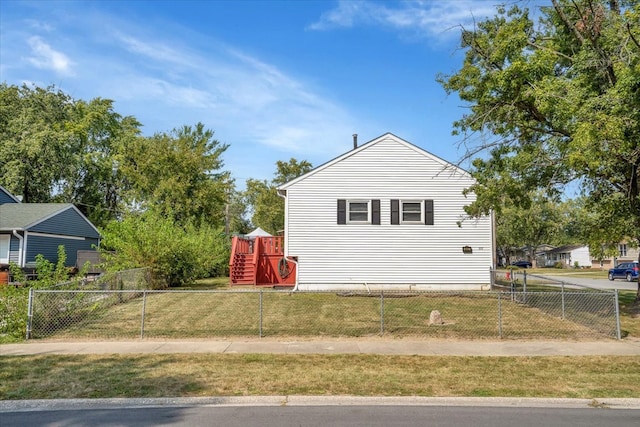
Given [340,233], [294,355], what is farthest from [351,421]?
[340,233]

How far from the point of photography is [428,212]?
774 inches

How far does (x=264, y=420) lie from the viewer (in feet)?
18.7

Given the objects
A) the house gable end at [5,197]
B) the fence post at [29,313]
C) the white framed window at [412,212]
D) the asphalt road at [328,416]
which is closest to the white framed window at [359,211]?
the white framed window at [412,212]

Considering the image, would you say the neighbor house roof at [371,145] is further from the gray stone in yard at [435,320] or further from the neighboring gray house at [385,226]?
the gray stone in yard at [435,320]

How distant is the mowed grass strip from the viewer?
22.2ft

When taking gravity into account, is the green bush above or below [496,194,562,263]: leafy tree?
below

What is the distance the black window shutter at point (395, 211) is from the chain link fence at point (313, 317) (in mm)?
3839

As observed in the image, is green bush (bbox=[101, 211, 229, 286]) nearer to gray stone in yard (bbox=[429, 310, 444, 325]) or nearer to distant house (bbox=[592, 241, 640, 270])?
gray stone in yard (bbox=[429, 310, 444, 325])

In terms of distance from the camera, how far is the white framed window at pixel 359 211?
1970cm

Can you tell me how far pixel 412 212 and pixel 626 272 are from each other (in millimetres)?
24682

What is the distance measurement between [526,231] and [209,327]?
64.1 m

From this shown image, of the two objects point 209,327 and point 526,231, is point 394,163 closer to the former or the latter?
point 209,327

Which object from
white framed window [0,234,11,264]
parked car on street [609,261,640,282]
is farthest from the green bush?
parked car on street [609,261,640,282]

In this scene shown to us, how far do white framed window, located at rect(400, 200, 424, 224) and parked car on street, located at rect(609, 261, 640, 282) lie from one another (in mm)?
23308
